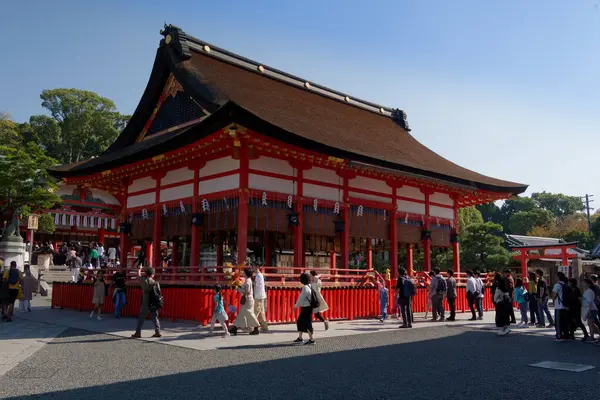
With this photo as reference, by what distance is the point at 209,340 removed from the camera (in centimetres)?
1108

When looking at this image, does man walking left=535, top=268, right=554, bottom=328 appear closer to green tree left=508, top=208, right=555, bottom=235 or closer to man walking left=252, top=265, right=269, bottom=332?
man walking left=252, top=265, right=269, bottom=332

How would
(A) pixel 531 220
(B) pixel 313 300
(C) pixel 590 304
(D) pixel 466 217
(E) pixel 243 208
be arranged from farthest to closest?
(A) pixel 531 220, (D) pixel 466 217, (E) pixel 243 208, (C) pixel 590 304, (B) pixel 313 300

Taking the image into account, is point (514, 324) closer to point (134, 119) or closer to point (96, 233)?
point (134, 119)

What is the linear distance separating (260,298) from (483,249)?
82.4ft

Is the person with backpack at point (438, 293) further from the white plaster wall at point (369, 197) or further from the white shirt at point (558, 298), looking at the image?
the white shirt at point (558, 298)

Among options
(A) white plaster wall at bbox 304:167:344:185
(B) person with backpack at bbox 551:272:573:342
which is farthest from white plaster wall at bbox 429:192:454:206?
(B) person with backpack at bbox 551:272:573:342

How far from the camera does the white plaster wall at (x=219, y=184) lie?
1504 cm

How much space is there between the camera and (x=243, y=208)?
14680 millimetres

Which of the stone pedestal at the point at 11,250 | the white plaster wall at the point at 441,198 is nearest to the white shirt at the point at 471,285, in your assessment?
the white plaster wall at the point at 441,198

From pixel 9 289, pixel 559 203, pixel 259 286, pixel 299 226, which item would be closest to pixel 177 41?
pixel 299 226

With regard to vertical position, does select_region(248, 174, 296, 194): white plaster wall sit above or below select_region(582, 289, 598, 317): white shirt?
above

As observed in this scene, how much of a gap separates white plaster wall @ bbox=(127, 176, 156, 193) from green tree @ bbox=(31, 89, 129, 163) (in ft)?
116

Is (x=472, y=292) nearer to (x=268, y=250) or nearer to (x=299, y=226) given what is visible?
(x=299, y=226)

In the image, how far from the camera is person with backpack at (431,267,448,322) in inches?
632
